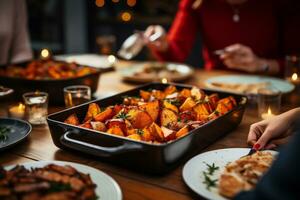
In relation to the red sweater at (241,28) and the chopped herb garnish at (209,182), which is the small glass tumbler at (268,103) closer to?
the chopped herb garnish at (209,182)

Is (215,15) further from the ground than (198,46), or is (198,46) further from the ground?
(215,15)

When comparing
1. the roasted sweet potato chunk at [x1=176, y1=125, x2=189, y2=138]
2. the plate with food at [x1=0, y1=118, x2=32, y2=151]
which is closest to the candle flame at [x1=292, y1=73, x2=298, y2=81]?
the roasted sweet potato chunk at [x1=176, y1=125, x2=189, y2=138]

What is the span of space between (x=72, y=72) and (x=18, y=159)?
87 centimetres

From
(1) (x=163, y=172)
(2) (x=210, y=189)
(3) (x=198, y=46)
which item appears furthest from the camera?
A: (3) (x=198, y=46)

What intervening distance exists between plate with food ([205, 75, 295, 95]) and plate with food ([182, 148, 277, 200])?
0.84 metres

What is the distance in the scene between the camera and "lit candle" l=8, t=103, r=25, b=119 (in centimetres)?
171

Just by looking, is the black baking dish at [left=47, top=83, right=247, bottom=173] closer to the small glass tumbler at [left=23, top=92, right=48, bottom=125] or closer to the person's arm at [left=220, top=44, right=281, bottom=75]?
the small glass tumbler at [left=23, top=92, right=48, bottom=125]

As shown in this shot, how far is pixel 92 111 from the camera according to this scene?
4.61ft

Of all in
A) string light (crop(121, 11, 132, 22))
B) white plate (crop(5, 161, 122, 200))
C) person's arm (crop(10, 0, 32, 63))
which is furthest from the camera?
string light (crop(121, 11, 132, 22))

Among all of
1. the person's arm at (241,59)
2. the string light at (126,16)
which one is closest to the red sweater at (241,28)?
the person's arm at (241,59)

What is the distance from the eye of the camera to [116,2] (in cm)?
570

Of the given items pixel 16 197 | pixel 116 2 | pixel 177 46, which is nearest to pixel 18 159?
pixel 16 197

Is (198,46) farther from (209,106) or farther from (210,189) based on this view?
(210,189)

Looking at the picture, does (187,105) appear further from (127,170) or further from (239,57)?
(239,57)
